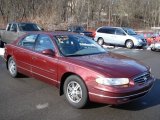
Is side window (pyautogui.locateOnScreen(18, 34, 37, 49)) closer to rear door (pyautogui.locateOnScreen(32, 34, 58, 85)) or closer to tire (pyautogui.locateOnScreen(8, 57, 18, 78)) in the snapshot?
rear door (pyautogui.locateOnScreen(32, 34, 58, 85))

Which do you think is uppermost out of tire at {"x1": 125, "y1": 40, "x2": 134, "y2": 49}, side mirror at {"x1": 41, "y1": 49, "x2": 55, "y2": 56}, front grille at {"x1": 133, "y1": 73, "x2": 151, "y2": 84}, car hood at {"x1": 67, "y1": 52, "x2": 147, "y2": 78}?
side mirror at {"x1": 41, "y1": 49, "x2": 55, "y2": 56}

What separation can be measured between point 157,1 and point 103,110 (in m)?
62.1

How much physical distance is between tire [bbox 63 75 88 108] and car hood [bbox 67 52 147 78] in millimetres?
351

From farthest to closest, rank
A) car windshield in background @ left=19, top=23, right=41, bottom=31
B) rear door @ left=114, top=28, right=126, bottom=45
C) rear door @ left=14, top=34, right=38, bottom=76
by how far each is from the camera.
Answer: rear door @ left=114, top=28, right=126, bottom=45 → car windshield in background @ left=19, top=23, right=41, bottom=31 → rear door @ left=14, top=34, right=38, bottom=76

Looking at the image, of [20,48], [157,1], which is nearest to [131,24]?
[157,1]

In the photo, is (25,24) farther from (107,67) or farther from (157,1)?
(157,1)

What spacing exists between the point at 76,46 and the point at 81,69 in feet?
3.93

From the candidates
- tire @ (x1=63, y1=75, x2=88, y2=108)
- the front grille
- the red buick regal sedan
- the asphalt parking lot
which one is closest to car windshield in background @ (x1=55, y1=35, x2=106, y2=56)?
the red buick regal sedan

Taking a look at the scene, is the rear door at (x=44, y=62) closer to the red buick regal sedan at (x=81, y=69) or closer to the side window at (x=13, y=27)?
the red buick regal sedan at (x=81, y=69)

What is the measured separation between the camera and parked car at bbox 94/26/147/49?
69.4 feet

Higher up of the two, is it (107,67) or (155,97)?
(107,67)

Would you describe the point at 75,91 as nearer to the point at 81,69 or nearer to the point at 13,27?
the point at 81,69

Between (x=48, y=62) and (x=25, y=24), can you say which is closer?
(x=48, y=62)

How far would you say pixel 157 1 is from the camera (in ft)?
210
